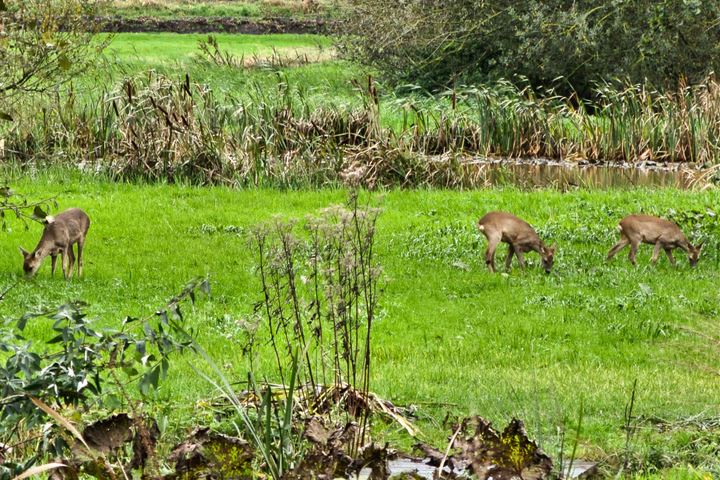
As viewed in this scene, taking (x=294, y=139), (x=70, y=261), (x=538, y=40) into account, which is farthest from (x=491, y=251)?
(x=538, y=40)

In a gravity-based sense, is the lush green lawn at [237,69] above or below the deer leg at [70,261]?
below

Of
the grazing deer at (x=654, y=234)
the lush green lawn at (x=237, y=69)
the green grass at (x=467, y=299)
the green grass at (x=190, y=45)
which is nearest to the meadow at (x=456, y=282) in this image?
the green grass at (x=467, y=299)

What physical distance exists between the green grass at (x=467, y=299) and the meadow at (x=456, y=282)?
0.10ft

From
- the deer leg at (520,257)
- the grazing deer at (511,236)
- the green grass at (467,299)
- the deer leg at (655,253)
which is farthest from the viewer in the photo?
the deer leg at (655,253)

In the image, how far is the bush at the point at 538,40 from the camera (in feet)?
88.0

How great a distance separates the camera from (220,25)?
5925 cm

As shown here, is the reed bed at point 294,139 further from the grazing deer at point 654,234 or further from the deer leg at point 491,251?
the grazing deer at point 654,234

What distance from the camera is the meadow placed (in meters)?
7.66

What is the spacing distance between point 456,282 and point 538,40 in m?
17.9

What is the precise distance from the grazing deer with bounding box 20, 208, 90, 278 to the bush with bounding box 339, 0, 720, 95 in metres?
13.9

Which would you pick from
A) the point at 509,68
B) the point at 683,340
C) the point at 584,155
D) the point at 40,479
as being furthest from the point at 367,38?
the point at 40,479

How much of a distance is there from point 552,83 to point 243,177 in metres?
15.3

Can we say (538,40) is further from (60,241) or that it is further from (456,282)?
(60,241)

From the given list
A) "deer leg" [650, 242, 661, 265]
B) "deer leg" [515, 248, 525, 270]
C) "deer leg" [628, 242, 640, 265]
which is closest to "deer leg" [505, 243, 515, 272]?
"deer leg" [515, 248, 525, 270]
